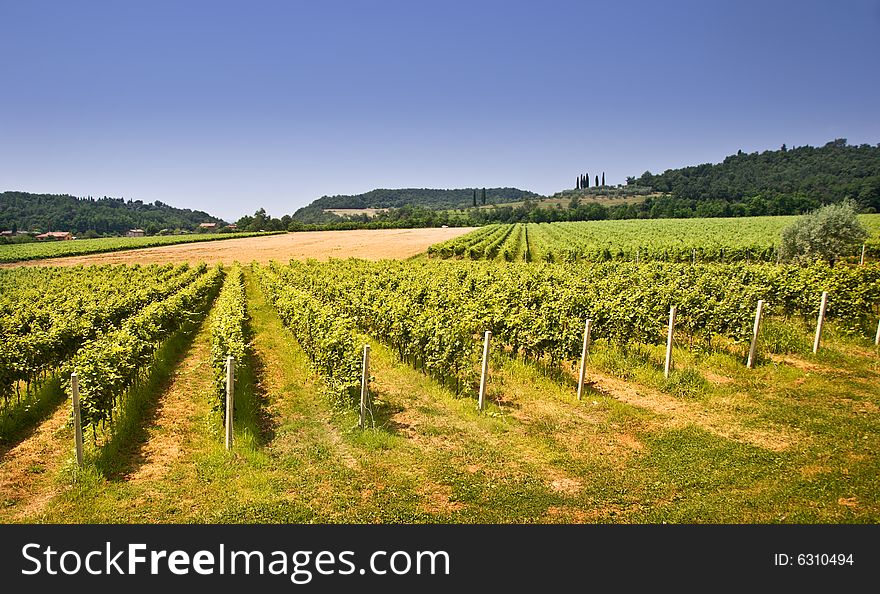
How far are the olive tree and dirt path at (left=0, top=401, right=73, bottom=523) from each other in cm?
4188

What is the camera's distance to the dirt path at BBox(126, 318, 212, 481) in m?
8.60

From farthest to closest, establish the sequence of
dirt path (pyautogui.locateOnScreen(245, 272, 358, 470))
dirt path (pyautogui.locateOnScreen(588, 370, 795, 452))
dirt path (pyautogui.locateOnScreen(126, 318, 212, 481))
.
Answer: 1. dirt path (pyautogui.locateOnScreen(245, 272, 358, 470))
2. dirt path (pyautogui.locateOnScreen(588, 370, 795, 452))
3. dirt path (pyautogui.locateOnScreen(126, 318, 212, 481))

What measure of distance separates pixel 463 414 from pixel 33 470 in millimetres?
8428

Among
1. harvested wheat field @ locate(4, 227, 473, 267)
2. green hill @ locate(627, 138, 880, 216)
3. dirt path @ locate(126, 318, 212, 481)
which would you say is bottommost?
dirt path @ locate(126, 318, 212, 481)

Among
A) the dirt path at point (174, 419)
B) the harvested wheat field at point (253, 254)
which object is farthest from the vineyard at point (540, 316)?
the harvested wheat field at point (253, 254)

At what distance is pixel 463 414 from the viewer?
1080 cm

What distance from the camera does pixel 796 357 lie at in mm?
14008

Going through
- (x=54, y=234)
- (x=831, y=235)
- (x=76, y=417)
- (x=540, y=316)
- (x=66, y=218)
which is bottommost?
(x=76, y=417)

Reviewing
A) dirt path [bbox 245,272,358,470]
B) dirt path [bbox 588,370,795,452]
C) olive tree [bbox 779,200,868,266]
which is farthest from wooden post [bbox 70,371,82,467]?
olive tree [bbox 779,200,868,266]

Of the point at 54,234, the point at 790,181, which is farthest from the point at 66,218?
the point at 790,181

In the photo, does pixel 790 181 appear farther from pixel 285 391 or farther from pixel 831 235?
pixel 285 391

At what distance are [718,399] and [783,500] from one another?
4.64 metres

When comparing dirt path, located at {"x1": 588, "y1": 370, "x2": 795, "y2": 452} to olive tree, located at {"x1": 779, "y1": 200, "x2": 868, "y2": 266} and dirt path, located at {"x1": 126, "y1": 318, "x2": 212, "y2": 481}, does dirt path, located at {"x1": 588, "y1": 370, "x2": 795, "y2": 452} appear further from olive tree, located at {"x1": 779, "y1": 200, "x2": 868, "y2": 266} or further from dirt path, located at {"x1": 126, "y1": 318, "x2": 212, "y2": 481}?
olive tree, located at {"x1": 779, "y1": 200, "x2": 868, "y2": 266}

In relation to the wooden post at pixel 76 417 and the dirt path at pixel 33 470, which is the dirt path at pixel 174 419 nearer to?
the wooden post at pixel 76 417
